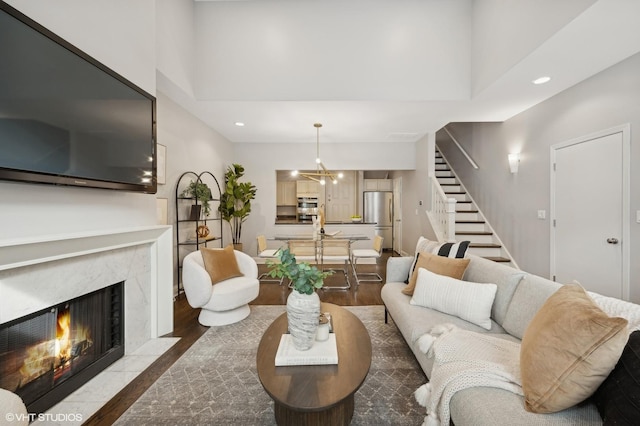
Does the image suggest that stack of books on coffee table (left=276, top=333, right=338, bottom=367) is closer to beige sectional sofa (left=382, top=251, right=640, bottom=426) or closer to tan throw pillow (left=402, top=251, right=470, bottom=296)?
beige sectional sofa (left=382, top=251, right=640, bottom=426)

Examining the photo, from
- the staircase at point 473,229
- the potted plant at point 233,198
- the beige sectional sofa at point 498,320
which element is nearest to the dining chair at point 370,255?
the staircase at point 473,229

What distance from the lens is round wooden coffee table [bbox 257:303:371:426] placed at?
3.63ft

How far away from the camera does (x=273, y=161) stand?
5.95 m

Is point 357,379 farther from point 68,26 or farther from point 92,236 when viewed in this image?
point 68,26

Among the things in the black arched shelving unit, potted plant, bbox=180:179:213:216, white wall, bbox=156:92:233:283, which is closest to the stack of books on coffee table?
the black arched shelving unit

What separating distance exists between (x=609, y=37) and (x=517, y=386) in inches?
115

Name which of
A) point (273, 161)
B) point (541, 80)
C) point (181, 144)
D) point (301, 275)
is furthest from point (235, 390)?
point (273, 161)

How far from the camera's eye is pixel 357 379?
1.23 metres

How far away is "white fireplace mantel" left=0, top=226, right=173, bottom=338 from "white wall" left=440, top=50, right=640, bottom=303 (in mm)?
4425

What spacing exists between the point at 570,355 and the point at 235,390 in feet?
5.86

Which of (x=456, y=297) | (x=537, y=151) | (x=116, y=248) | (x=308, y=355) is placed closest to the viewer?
(x=308, y=355)

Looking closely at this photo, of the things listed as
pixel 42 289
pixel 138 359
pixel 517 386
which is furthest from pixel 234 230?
pixel 517 386

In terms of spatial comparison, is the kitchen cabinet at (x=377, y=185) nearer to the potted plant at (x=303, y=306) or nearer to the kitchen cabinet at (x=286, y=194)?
the kitchen cabinet at (x=286, y=194)

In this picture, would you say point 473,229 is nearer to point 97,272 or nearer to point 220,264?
point 220,264
